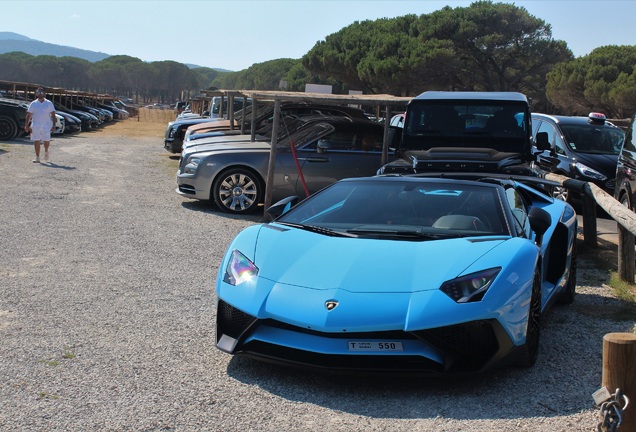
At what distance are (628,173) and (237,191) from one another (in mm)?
5680

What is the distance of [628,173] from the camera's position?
9797 mm

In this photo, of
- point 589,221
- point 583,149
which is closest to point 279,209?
point 589,221

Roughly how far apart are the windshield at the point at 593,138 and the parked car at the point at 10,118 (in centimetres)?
1854

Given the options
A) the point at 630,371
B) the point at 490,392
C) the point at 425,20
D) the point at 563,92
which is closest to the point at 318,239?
the point at 490,392

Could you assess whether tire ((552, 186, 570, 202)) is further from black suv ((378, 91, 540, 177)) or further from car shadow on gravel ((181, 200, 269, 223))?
car shadow on gravel ((181, 200, 269, 223))

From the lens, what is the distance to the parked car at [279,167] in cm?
1256

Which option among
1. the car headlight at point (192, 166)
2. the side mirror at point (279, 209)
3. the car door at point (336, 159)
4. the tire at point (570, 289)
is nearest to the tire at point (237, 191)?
the car headlight at point (192, 166)

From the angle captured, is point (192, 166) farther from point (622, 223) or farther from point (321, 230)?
point (321, 230)

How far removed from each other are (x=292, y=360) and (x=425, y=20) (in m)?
53.5

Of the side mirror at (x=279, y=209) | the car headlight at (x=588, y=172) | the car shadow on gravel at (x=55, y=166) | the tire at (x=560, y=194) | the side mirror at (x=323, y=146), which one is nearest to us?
the side mirror at (x=279, y=209)

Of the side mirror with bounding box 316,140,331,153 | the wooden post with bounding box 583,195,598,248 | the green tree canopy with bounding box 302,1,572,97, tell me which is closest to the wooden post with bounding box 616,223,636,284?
the wooden post with bounding box 583,195,598,248

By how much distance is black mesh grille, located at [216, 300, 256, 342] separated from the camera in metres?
4.84

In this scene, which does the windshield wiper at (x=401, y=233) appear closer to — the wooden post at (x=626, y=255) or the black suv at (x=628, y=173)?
the wooden post at (x=626, y=255)

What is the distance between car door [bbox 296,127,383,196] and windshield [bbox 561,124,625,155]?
3746 millimetres
